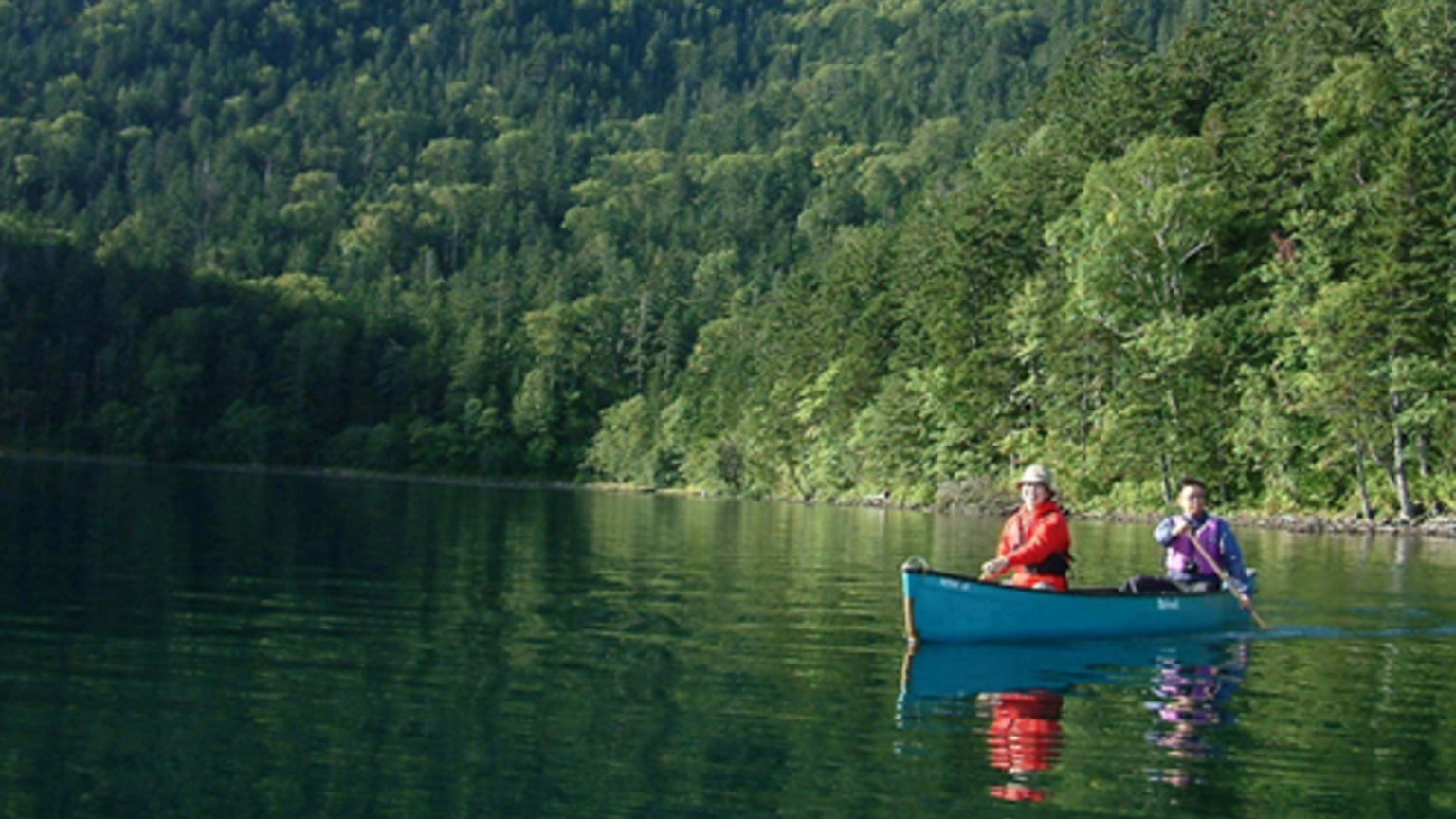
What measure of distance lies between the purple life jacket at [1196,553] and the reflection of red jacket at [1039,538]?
2.75 meters

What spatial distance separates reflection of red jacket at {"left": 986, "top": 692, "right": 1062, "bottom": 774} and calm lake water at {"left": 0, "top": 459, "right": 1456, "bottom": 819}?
52 millimetres

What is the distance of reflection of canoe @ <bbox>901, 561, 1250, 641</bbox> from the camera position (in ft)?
59.5

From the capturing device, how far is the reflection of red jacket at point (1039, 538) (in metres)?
19.2

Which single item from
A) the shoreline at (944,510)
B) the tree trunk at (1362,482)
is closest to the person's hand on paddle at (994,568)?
the shoreline at (944,510)

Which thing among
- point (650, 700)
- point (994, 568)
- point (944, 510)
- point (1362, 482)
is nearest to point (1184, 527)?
point (994, 568)

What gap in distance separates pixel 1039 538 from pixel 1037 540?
1.3 inches

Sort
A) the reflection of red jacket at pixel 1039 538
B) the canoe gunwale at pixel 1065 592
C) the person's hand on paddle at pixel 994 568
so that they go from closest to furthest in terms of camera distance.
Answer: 1. the canoe gunwale at pixel 1065 592
2. the person's hand on paddle at pixel 994 568
3. the reflection of red jacket at pixel 1039 538

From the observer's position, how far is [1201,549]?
68.3ft

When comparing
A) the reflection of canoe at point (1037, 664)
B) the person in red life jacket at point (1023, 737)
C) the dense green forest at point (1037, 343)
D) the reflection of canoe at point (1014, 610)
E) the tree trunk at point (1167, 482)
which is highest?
the dense green forest at point (1037, 343)

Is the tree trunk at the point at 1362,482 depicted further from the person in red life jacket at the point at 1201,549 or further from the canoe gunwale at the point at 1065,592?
the canoe gunwale at the point at 1065,592

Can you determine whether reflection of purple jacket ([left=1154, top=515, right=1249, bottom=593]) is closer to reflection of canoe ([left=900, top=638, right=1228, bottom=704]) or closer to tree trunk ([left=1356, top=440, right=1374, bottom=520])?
reflection of canoe ([left=900, top=638, right=1228, bottom=704])

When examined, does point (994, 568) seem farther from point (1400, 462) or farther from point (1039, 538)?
point (1400, 462)

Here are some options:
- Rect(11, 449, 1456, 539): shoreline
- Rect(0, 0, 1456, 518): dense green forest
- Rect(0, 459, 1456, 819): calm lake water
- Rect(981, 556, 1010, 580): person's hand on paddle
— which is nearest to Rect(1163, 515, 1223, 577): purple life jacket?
Rect(0, 459, 1456, 819): calm lake water

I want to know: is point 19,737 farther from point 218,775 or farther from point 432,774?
point 432,774
